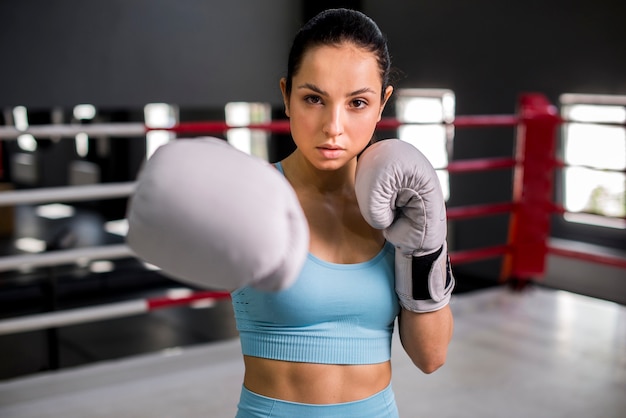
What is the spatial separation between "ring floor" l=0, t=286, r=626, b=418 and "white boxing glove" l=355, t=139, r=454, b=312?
52.0 inches

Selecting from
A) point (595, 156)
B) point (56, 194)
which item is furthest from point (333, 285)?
point (595, 156)

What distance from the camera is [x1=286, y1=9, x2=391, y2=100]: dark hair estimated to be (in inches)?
35.5

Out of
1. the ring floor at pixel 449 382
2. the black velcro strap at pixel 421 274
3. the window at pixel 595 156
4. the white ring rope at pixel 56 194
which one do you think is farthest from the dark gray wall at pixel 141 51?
the black velcro strap at pixel 421 274

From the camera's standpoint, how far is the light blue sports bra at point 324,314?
90 cm

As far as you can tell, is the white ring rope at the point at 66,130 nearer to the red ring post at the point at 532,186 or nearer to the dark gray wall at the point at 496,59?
the red ring post at the point at 532,186

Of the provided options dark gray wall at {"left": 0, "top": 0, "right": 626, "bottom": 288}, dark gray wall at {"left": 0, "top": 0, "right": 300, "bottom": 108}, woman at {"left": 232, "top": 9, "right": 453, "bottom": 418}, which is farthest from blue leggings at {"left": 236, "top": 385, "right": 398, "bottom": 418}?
dark gray wall at {"left": 0, "top": 0, "right": 300, "bottom": 108}

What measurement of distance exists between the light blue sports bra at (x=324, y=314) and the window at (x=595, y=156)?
4.49 metres

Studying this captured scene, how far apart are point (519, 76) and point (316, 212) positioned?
5.20 meters

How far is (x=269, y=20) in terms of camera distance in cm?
537

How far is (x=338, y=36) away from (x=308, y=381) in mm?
421

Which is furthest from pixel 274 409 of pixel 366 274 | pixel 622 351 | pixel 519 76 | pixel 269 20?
pixel 519 76

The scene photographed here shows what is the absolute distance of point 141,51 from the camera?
479 centimetres

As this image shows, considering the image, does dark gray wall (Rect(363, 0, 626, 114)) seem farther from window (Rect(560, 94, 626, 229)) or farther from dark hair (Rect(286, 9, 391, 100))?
dark hair (Rect(286, 9, 391, 100))

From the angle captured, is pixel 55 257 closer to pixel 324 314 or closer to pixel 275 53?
pixel 324 314
